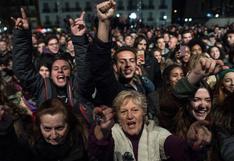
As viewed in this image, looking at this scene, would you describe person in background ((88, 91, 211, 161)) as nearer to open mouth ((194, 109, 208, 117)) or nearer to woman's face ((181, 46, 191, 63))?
open mouth ((194, 109, 208, 117))

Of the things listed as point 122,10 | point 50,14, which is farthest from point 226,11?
point 50,14

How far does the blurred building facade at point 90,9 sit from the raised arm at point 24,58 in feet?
221

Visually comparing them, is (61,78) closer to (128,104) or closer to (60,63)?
(60,63)

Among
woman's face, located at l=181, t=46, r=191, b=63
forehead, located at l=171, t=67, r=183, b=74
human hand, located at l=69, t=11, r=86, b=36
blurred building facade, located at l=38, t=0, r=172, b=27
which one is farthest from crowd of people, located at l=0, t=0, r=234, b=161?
blurred building facade, located at l=38, t=0, r=172, b=27

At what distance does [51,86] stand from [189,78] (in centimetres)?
177

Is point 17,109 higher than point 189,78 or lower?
lower

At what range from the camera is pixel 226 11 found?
44625mm

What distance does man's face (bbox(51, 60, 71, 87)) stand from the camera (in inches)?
173

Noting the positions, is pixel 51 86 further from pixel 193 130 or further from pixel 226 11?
pixel 226 11

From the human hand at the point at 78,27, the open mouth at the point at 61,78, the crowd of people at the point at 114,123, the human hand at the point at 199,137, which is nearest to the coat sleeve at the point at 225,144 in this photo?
the crowd of people at the point at 114,123

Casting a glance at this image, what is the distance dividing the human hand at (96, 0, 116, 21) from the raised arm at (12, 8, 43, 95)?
158cm

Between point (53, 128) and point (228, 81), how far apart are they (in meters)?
2.02

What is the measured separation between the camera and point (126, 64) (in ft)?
13.6

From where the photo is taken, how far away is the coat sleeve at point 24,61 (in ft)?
13.8
